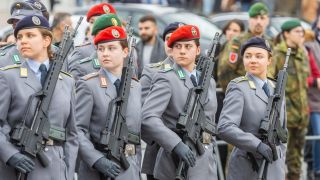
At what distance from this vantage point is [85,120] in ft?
30.2

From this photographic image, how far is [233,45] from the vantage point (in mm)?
13383

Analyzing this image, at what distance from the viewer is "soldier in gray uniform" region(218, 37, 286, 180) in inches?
395

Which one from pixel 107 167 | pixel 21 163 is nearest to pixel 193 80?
pixel 107 167

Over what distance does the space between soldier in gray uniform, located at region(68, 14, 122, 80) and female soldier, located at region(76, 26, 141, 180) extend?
24.0 inches

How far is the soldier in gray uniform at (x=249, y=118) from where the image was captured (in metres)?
10.0

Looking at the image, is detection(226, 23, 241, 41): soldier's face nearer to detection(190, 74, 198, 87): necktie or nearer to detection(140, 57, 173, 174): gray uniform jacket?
detection(140, 57, 173, 174): gray uniform jacket

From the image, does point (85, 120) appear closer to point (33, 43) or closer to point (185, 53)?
point (33, 43)

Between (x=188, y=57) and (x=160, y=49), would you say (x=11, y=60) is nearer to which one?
(x=188, y=57)

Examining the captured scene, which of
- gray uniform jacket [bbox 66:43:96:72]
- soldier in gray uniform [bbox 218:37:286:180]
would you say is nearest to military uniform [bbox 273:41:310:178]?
gray uniform jacket [bbox 66:43:96:72]

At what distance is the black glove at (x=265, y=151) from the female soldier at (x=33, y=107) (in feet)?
5.80

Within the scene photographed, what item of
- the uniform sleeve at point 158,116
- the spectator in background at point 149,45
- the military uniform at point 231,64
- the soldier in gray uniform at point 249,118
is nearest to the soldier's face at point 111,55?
the uniform sleeve at point 158,116

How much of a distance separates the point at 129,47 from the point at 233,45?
3.57 m

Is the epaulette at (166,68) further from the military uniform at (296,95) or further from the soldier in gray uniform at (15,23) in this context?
the military uniform at (296,95)

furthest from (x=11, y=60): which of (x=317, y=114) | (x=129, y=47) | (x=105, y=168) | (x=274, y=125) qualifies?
(x=317, y=114)
